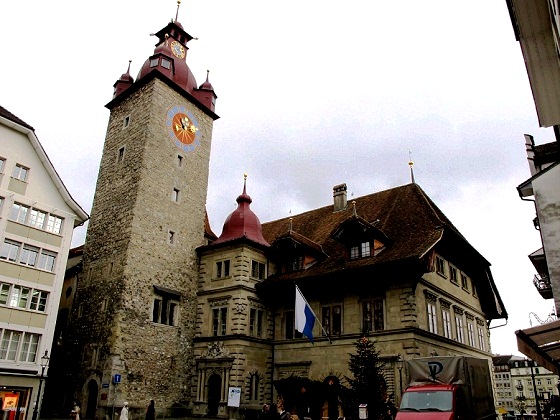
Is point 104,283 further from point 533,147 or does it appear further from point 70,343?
point 533,147

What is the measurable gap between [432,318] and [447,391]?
1098cm

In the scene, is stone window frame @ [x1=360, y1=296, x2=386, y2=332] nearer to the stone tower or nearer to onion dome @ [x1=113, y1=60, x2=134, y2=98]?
the stone tower

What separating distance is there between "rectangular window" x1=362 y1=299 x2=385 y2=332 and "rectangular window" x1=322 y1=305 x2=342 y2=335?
5.04 feet

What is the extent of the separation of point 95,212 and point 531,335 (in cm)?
2790

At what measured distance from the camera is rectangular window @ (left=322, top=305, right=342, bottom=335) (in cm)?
2616

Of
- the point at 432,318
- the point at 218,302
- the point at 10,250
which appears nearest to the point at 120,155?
the point at 10,250

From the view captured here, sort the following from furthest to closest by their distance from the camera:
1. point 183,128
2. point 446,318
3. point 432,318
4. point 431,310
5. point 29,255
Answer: point 183,128 < point 446,318 < point 431,310 < point 432,318 < point 29,255

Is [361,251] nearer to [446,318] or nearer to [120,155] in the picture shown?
[446,318]

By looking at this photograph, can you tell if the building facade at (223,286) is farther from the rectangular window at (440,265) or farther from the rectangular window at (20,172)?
the rectangular window at (20,172)

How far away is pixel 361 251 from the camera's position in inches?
1043

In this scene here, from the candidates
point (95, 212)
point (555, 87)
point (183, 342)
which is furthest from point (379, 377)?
point (95, 212)

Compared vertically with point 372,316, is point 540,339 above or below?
below

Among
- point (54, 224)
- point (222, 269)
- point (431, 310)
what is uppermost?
point (54, 224)

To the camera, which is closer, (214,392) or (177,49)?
(214,392)
